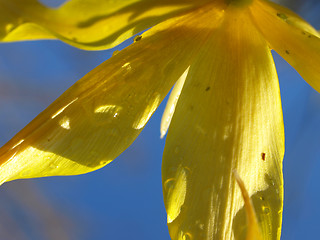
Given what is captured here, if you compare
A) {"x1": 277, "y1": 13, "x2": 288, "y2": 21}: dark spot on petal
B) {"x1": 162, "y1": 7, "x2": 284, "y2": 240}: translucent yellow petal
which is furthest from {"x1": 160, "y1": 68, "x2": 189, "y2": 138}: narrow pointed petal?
{"x1": 277, "y1": 13, "x2": 288, "y2": 21}: dark spot on petal

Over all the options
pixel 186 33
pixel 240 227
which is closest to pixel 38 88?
pixel 186 33

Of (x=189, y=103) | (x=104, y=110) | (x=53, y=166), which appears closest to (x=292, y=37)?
(x=189, y=103)

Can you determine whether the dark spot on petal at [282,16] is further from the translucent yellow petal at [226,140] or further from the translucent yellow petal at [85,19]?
the translucent yellow petal at [85,19]

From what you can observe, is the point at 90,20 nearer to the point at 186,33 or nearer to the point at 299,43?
the point at 186,33

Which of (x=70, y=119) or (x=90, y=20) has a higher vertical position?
(x=90, y=20)

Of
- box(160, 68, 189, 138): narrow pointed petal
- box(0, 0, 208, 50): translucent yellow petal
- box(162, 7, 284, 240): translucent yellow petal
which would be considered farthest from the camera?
box(160, 68, 189, 138): narrow pointed petal

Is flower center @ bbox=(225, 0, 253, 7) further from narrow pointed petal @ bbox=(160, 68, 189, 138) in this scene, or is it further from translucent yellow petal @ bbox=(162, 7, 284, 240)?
narrow pointed petal @ bbox=(160, 68, 189, 138)

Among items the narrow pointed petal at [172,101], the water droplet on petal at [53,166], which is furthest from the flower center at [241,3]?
the water droplet on petal at [53,166]
